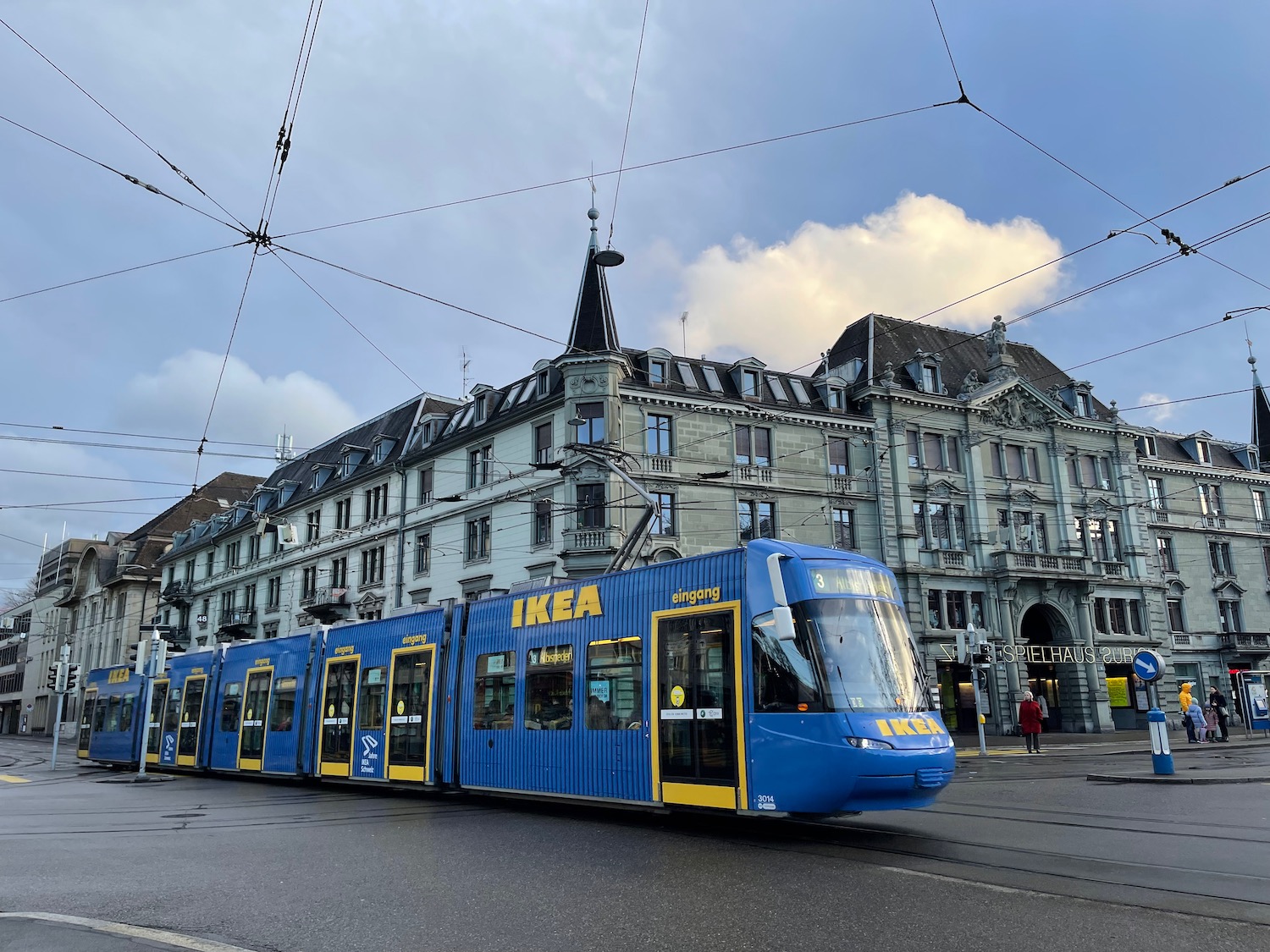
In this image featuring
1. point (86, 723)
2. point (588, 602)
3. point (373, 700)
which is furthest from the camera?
point (86, 723)

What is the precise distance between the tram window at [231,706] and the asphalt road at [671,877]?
8460 millimetres

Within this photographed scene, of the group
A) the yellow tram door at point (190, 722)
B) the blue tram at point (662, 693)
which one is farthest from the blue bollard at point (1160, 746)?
the yellow tram door at point (190, 722)

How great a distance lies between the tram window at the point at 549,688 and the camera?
13297mm

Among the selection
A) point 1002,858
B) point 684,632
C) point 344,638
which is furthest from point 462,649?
point 1002,858

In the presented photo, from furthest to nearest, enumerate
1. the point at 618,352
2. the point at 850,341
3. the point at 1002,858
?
the point at 850,341 → the point at 618,352 → the point at 1002,858

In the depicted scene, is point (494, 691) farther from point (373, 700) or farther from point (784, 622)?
point (784, 622)

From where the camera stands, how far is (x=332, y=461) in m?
53.9

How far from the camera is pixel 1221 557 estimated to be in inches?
2077

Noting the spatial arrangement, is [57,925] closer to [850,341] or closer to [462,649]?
[462,649]

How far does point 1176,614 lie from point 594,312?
1374 inches

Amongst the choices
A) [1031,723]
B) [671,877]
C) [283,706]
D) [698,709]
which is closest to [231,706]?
[283,706]

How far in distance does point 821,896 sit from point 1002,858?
2402 millimetres

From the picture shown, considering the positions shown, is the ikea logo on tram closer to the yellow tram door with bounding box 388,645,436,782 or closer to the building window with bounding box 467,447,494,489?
the yellow tram door with bounding box 388,645,436,782

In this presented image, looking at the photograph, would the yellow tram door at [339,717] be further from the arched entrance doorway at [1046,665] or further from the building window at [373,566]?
the arched entrance doorway at [1046,665]
